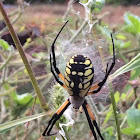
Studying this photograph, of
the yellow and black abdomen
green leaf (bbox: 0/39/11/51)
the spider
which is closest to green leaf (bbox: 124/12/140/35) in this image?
the spider

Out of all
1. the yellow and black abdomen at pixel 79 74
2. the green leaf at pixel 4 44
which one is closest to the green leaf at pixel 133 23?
the yellow and black abdomen at pixel 79 74

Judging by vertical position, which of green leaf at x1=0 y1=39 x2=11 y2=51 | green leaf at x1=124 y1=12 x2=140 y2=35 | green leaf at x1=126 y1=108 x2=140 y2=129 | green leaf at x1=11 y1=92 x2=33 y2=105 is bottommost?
green leaf at x1=126 y1=108 x2=140 y2=129

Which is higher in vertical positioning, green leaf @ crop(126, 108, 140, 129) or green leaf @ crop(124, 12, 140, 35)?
green leaf @ crop(124, 12, 140, 35)

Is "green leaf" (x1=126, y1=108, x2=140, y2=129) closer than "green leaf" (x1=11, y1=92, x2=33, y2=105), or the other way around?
"green leaf" (x1=126, y1=108, x2=140, y2=129)

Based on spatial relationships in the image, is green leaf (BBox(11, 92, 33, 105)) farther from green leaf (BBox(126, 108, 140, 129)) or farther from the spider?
green leaf (BBox(126, 108, 140, 129))

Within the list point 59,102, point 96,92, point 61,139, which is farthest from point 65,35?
point 61,139

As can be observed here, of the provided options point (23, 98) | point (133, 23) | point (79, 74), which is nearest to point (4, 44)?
point (23, 98)

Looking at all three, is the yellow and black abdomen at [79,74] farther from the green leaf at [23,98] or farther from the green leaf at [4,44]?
the green leaf at [4,44]

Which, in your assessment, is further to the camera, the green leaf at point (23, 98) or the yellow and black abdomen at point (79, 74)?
the green leaf at point (23, 98)

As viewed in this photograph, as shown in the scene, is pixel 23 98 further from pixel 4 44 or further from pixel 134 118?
pixel 134 118

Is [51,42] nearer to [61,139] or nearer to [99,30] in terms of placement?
[99,30]
